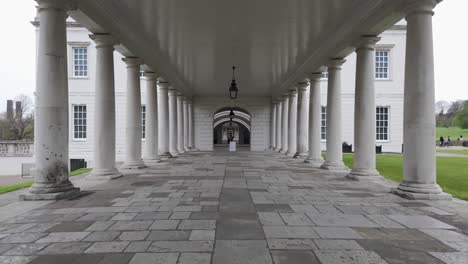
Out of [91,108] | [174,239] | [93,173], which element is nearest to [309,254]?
[174,239]

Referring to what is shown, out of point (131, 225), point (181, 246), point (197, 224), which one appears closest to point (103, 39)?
point (131, 225)

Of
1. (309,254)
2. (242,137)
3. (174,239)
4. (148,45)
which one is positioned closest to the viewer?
(309,254)

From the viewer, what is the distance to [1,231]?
568cm

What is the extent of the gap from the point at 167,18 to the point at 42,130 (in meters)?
6.01

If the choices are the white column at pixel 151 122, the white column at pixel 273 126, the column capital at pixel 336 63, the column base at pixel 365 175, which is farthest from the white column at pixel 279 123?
the column base at pixel 365 175

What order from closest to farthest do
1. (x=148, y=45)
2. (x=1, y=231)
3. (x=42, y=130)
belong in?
(x=1, y=231)
(x=42, y=130)
(x=148, y=45)

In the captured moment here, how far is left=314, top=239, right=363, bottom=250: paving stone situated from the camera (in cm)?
489

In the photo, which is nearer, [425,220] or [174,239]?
[174,239]

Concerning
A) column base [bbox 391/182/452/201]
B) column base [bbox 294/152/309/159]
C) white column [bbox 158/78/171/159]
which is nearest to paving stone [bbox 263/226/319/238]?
column base [bbox 391/182/452/201]

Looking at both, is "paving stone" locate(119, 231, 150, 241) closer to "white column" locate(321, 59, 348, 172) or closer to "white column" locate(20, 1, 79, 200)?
"white column" locate(20, 1, 79, 200)

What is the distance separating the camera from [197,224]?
19.8ft

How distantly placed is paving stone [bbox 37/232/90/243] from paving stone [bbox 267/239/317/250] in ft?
10.4

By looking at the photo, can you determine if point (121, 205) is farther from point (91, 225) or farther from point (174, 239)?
point (174, 239)

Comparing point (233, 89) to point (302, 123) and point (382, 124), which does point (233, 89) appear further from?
point (382, 124)
